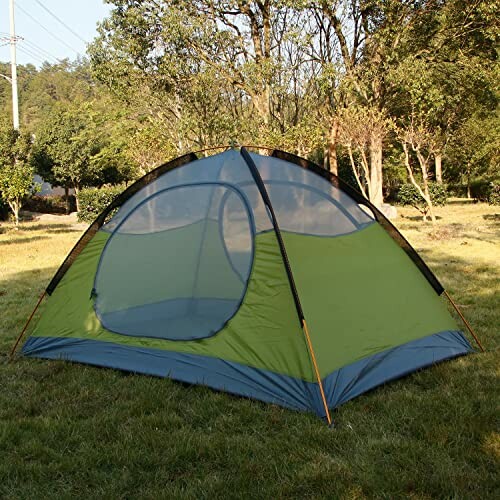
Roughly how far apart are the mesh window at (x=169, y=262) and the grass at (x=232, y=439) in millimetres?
607

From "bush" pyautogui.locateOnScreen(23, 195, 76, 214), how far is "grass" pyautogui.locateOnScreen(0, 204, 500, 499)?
21523mm

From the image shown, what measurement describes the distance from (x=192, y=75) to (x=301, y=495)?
14.3 meters

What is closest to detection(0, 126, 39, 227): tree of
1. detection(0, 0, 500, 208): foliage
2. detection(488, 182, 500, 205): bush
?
detection(0, 0, 500, 208): foliage

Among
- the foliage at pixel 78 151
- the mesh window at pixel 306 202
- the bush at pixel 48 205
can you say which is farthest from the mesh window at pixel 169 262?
the bush at pixel 48 205

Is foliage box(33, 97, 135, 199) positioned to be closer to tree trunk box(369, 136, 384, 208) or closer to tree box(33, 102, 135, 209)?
tree box(33, 102, 135, 209)

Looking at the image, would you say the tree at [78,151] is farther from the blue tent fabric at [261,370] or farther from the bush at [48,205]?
the blue tent fabric at [261,370]

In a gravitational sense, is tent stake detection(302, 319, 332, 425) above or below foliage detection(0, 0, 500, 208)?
below

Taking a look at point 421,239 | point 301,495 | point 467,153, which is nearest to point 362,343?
point 301,495

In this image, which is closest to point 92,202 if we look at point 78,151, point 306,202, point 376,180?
point 78,151

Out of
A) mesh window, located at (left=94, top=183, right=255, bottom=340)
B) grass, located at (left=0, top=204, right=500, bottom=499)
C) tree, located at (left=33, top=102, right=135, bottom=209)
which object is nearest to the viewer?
grass, located at (left=0, top=204, right=500, bottom=499)

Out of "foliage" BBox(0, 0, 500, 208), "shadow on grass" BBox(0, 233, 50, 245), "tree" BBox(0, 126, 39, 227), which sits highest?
"foliage" BBox(0, 0, 500, 208)

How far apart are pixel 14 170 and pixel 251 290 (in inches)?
455

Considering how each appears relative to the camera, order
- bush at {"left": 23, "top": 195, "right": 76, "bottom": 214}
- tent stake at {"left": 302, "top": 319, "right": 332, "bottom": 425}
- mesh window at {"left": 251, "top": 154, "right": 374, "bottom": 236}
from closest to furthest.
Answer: tent stake at {"left": 302, "top": 319, "right": 332, "bottom": 425} → mesh window at {"left": 251, "top": 154, "right": 374, "bottom": 236} → bush at {"left": 23, "top": 195, "right": 76, "bottom": 214}

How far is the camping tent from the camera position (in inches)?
129
